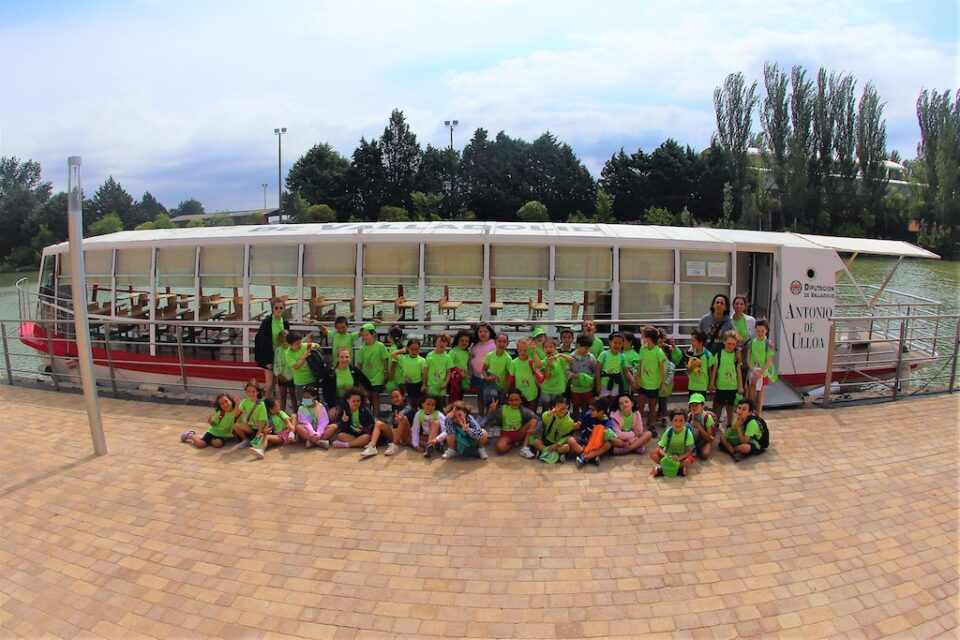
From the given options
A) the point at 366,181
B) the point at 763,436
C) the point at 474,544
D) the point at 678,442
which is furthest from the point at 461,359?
the point at 366,181

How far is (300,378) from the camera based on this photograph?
7.23 meters

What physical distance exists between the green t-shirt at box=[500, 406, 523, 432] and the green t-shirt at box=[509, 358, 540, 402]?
13.5 inches

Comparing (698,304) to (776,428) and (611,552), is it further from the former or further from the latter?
(611,552)

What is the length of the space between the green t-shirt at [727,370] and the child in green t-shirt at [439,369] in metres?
3.09

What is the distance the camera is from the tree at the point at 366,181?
195 ft

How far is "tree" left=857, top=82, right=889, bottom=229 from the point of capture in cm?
4253

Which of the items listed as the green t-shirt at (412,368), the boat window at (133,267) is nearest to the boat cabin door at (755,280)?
the green t-shirt at (412,368)

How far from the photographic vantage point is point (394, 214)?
53.5 m

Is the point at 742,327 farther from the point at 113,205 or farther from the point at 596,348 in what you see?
the point at 113,205

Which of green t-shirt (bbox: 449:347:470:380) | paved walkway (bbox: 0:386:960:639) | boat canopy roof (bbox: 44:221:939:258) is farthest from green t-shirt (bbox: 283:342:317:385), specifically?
boat canopy roof (bbox: 44:221:939:258)

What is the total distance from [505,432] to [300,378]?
2.61 meters

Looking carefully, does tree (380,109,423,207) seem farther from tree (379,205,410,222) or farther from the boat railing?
the boat railing

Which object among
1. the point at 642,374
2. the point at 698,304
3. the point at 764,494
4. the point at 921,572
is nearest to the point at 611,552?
the point at 764,494

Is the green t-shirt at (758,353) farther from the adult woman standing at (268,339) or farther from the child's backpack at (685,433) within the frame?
the adult woman standing at (268,339)
